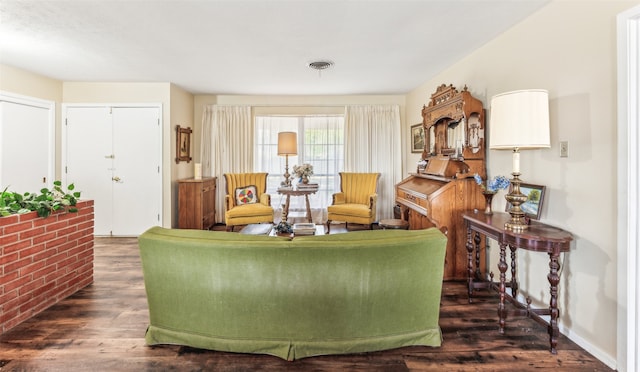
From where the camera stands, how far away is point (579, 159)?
202 cm

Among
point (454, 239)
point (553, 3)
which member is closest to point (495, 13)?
point (553, 3)

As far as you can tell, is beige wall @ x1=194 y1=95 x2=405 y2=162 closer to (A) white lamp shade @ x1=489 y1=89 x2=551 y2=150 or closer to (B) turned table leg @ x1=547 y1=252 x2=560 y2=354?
(A) white lamp shade @ x1=489 y1=89 x2=551 y2=150

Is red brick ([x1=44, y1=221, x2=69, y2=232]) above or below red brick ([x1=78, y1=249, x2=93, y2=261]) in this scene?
above

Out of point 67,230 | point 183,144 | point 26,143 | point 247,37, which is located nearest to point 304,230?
point 247,37

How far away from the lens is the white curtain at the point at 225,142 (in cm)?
562

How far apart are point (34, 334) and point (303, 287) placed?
188cm

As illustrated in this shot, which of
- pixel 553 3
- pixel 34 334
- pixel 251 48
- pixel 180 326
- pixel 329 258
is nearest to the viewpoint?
pixel 329 258

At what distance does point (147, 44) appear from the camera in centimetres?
318

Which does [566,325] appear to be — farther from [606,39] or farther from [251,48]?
[251,48]

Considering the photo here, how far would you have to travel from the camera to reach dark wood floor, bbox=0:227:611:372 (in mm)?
1788

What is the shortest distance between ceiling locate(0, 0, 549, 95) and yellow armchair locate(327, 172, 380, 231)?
157cm

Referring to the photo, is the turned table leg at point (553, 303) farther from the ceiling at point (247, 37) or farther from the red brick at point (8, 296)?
the red brick at point (8, 296)

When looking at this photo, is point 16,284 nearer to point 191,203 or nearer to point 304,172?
point 191,203
